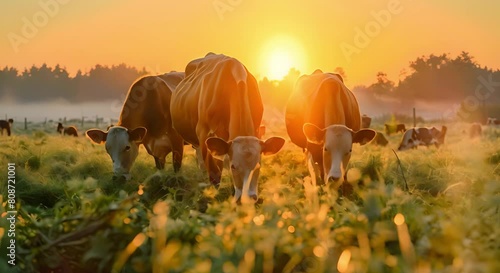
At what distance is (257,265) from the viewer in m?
2.14

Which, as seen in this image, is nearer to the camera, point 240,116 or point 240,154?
point 240,154

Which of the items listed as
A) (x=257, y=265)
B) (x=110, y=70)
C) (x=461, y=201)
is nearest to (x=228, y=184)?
(x=461, y=201)

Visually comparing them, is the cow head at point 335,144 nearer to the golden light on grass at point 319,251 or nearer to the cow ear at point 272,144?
the cow ear at point 272,144

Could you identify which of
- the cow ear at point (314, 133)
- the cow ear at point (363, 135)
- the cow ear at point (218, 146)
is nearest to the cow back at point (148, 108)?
the cow ear at point (314, 133)

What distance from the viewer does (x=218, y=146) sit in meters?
7.61

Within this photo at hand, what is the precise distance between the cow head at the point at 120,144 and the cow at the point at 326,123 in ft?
8.93

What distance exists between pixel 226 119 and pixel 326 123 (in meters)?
1.45

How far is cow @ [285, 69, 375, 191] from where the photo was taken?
327 inches

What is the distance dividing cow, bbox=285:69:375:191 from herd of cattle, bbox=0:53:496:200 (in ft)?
0.04

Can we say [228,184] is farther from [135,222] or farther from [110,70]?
[110,70]

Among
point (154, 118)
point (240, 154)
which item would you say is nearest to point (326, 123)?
point (240, 154)

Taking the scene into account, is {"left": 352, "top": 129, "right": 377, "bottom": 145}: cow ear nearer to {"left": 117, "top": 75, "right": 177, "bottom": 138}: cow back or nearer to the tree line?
{"left": 117, "top": 75, "right": 177, "bottom": 138}: cow back

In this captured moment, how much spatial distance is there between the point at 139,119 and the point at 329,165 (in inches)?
196

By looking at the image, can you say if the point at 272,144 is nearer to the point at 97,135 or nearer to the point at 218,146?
the point at 218,146
